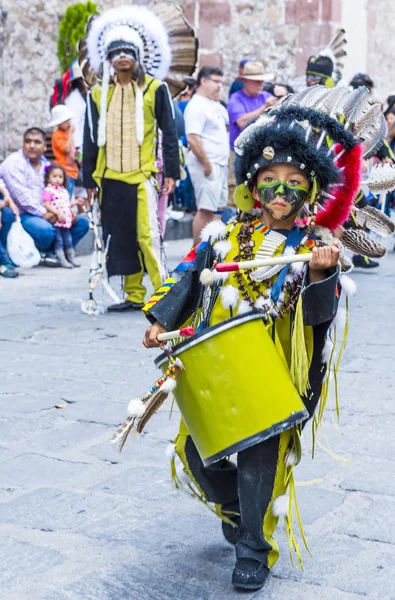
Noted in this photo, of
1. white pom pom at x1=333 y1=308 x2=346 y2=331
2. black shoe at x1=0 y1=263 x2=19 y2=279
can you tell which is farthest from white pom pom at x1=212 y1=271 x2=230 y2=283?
black shoe at x1=0 y1=263 x2=19 y2=279

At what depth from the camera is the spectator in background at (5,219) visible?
8.59 metres

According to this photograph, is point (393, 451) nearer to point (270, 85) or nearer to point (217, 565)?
point (217, 565)

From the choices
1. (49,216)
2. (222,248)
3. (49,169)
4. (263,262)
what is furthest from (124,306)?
(263,262)

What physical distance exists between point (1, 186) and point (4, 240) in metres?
0.45

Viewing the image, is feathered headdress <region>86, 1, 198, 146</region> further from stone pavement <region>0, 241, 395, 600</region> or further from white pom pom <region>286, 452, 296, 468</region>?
white pom pom <region>286, 452, 296, 468</region>

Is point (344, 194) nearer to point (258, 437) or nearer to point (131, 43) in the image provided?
point (258, 437)

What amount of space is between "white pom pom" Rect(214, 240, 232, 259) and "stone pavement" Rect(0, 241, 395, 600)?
0.84 meters

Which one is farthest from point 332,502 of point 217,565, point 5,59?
point 5,59

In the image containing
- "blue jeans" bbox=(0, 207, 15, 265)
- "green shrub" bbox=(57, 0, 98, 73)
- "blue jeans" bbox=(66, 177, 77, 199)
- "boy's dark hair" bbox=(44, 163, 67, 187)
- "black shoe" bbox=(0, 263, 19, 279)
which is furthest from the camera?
"green shrub" bbox=(57, 0, 98, 73)

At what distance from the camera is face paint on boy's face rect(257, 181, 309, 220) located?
2.84m

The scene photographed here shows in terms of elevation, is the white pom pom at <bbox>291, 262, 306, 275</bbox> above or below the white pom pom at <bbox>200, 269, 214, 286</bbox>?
above

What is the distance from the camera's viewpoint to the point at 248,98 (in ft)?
34.6

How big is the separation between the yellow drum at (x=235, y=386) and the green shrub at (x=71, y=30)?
8.89 m

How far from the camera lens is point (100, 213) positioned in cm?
702
